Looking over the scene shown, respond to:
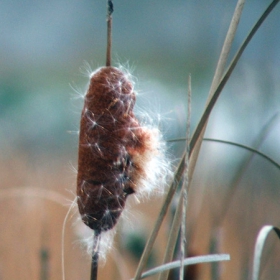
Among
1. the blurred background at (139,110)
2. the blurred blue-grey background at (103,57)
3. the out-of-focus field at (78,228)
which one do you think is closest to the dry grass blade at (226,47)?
the blurred background at (139,110)

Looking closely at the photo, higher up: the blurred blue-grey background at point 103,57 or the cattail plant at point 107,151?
the blurred blue-grey background at point 103,57

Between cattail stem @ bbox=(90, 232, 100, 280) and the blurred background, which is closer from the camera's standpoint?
cattail stem @ bbox=(90, 232, 100, 280)

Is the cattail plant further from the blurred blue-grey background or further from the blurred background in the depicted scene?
the blurred blue-grey background

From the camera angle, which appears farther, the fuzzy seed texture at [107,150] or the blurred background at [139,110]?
the blurred background at [139,110]

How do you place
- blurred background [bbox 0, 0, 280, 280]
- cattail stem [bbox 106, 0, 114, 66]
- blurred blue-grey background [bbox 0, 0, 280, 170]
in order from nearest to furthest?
cattail stem [bbox 106, 0, 114, 66] < blurred background [bbox 0, 0, 280, 280] < blurred blue-grey background [bbox 0, 0, 280, 170]

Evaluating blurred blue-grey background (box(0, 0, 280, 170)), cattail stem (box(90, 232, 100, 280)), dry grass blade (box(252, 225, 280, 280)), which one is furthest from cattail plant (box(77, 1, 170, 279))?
blurred blue-grey background (box(0, 0, 280, 170))

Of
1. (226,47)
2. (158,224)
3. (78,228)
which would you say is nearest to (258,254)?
(158,224)

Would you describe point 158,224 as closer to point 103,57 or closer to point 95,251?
point 95,251

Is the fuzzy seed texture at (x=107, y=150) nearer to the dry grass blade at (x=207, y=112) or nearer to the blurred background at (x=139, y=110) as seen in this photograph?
the dry grass blade at (x=207, y=112)
